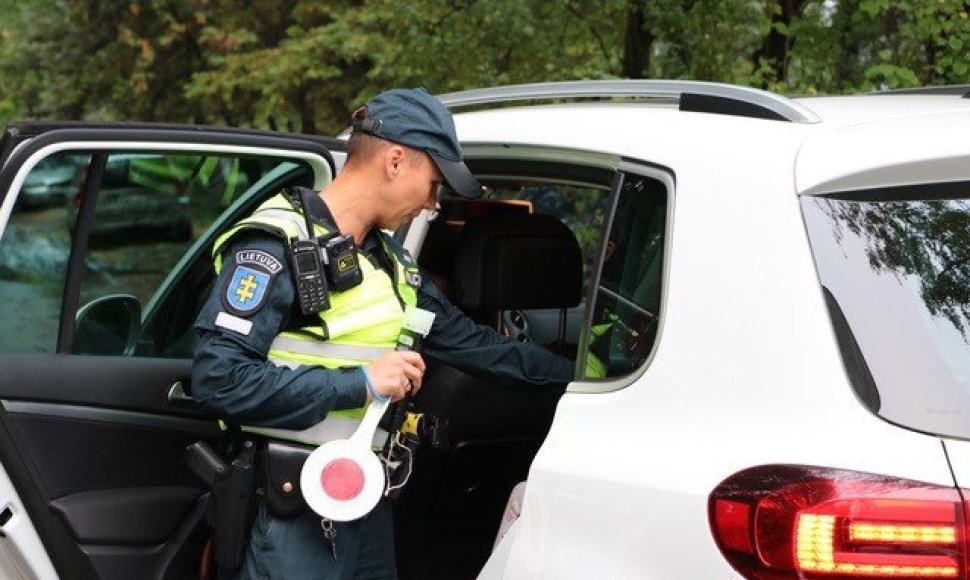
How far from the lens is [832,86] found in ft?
22.2

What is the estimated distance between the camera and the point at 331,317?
2701 millimetres

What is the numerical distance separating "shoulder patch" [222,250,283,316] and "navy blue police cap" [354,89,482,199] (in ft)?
1.17

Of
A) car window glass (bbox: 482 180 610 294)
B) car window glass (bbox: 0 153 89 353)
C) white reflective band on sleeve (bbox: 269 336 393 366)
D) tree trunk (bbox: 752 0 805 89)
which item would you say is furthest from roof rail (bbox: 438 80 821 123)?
car window glass (bbox: 0 153 89 353)

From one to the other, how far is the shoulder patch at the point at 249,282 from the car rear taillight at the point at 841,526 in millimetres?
985

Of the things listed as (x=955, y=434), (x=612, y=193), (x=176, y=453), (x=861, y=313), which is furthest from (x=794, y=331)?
(x=176, y=453)

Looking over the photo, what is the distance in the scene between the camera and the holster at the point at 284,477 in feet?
8.91

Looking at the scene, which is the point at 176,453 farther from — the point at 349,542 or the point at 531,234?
the point at 531,234

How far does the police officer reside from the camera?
258 centimetres

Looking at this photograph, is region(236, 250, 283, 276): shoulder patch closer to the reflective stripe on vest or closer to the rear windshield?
the reflective stripe on vest

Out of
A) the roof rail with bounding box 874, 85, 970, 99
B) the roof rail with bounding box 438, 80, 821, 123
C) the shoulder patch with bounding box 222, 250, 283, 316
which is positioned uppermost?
the roof rail with bounding box 874, 85, 970, 99

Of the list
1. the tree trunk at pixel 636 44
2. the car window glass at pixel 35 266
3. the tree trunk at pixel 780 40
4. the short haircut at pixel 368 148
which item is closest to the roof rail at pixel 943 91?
the short haircut at pixel 368 148

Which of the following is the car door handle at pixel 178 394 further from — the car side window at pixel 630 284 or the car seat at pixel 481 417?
the car side window at pixel 630 284

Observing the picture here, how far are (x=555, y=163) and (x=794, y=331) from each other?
0.91 meters

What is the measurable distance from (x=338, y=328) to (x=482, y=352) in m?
0.59
